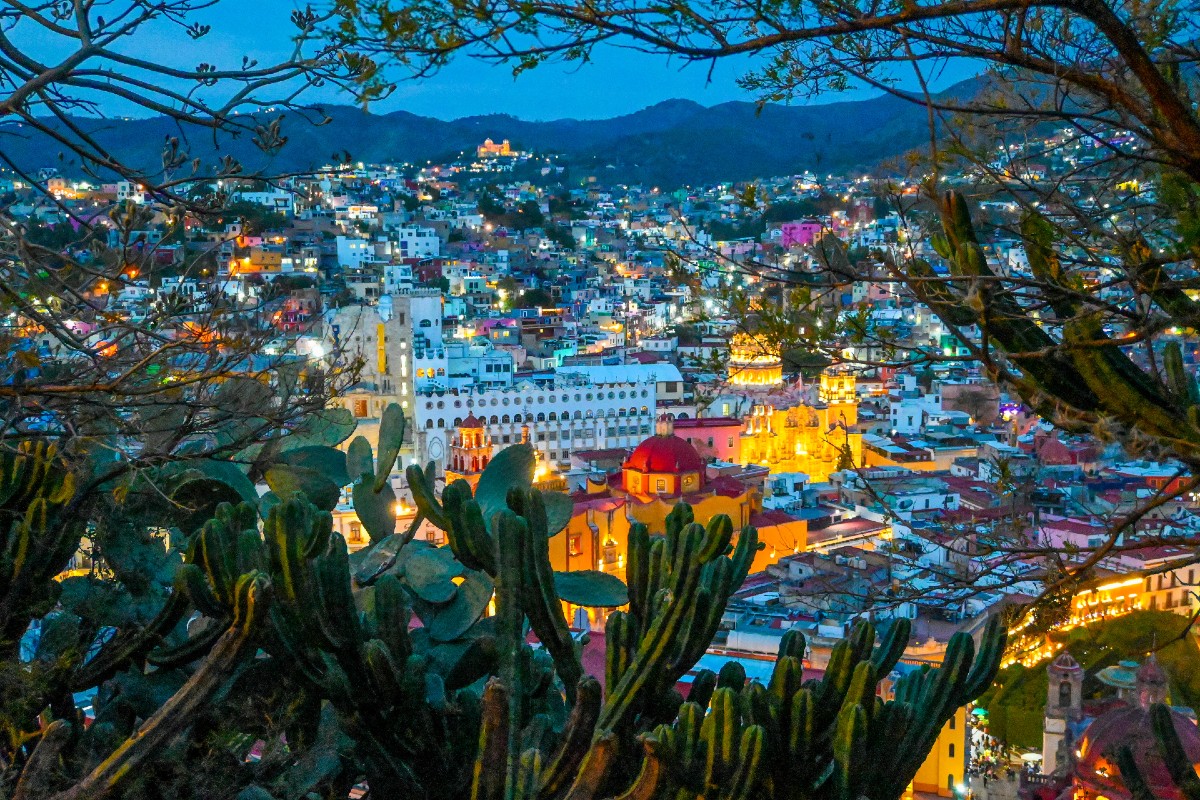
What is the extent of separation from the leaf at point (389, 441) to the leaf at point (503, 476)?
0.31m

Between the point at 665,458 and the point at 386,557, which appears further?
the point at 665,458

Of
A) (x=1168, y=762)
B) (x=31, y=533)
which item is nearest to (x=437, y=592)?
(x=31, y=533)

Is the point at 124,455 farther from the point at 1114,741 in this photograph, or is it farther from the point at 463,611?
the point at 1114,741

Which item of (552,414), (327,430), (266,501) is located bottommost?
(552,414)

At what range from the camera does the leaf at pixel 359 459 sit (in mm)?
4672

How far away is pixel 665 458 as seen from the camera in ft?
82.5

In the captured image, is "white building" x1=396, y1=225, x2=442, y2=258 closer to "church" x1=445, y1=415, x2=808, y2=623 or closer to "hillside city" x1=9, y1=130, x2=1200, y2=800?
"hillside city" x1=9, y1=130, x2=1200, y2=800

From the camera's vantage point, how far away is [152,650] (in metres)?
4.38

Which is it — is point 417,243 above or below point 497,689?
above

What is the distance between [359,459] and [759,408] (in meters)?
31.1

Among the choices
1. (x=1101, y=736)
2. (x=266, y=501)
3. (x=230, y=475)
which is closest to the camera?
(x=230, y=475)

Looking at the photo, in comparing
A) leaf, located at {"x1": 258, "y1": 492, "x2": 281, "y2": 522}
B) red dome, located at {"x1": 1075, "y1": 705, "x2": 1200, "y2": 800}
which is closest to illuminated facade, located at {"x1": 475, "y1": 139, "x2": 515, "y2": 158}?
red dome, located at {"x1": 1075, "y1": 705, "x2": 1200, "y2": 800}

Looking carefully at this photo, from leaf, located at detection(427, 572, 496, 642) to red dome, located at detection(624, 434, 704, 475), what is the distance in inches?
817

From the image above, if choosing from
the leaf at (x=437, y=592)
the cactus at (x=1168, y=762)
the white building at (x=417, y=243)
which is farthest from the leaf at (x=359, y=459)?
the white building at (x=417, y=243)
